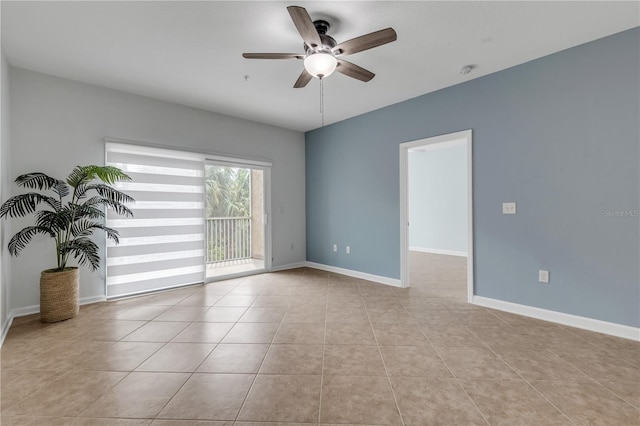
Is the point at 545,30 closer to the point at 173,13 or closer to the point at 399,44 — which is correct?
the point at 399,44

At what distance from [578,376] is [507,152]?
227 centimetres

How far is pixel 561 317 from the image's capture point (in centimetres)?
290

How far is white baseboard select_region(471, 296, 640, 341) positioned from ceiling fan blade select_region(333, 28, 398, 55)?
3.08 meters

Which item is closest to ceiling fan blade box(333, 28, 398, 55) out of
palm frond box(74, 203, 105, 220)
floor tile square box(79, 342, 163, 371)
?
floor tile square box(79, 342, 163, 371)

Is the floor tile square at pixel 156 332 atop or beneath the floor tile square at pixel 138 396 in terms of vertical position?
atop

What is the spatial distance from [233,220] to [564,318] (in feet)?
18.2

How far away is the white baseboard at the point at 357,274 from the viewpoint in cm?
443

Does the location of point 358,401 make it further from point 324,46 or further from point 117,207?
point 117,207

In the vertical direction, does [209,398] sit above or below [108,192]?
below

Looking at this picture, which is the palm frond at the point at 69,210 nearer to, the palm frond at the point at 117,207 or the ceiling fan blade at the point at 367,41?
the palm frond at the point at 117,207

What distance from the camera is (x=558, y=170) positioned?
116 inches

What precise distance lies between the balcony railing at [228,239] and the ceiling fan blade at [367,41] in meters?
4.50

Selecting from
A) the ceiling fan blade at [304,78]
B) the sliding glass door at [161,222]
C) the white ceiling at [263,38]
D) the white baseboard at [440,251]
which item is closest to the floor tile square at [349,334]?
the ceiling fan blade at [304,78]

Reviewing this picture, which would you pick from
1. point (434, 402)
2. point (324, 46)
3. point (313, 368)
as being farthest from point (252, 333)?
point (324, 46)
